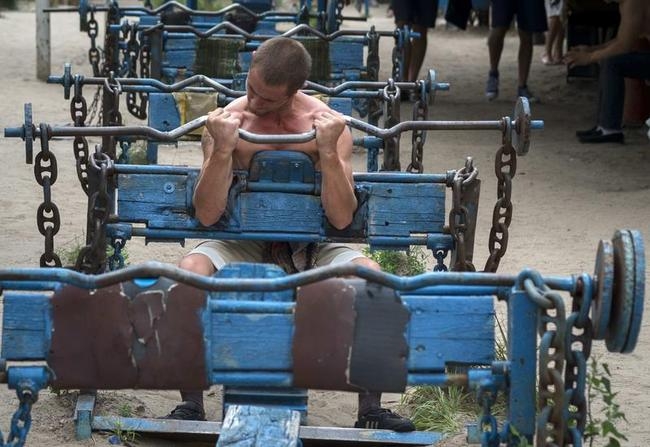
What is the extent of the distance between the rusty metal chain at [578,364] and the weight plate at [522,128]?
1.99 metres

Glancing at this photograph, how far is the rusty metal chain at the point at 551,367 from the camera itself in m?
2.79

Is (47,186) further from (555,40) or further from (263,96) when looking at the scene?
(555,40)

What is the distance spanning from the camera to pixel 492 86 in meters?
13.4

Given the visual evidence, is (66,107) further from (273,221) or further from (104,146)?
(273,221)

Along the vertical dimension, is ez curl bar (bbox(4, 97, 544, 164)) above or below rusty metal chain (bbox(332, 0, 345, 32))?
above


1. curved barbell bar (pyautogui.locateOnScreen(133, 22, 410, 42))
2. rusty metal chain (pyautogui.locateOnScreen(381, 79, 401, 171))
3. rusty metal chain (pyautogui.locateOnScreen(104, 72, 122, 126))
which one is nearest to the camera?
rusty metal chain (pyautogui.locateOnScreen(104, 72, 122, 126))

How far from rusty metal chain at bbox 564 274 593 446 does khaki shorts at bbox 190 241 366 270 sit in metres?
1.61

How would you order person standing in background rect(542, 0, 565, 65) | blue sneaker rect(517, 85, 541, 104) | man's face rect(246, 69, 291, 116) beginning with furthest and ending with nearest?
person standing in background rect(542, 0, 565, 65)
blue sneaker rect(517, 85, 541, 104)
man's face rect(246, 69, 291, 116)

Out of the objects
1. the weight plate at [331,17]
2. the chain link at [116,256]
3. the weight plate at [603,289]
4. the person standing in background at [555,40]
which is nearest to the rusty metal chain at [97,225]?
the chain link at [116,256]

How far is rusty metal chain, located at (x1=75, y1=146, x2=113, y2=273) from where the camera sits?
4.45m

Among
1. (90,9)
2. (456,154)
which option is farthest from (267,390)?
(456,154)

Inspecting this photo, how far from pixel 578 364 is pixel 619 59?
26.6ft

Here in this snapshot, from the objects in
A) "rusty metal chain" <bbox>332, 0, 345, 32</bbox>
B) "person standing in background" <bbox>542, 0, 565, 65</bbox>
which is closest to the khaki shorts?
"rusty metal chain" <bbox>332, 0, 345, 32</bbox>

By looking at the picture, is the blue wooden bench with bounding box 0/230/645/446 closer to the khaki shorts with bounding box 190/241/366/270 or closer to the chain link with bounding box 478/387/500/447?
the chain link with bounding box 478/387/500/447
